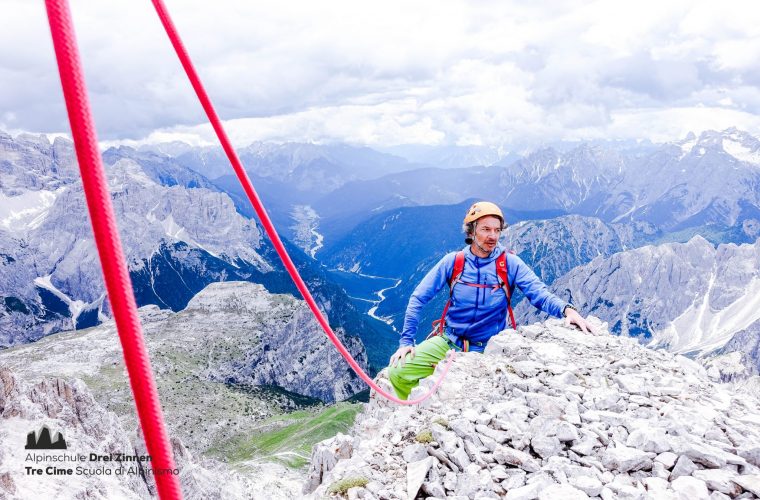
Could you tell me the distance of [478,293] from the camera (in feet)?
46.3

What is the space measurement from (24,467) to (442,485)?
30181mm

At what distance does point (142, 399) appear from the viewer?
300 centimetres

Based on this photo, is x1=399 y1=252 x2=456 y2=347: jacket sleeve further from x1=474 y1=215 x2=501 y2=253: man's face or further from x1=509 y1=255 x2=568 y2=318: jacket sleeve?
x1=509 y1=255 x2=568 y2=318: jacket sleeve

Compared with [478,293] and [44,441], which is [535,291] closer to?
[478,293]

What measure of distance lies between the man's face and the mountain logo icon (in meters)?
34.1

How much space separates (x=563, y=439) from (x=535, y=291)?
664cm

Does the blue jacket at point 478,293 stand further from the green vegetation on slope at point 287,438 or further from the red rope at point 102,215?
the green vegetation on slope at point 287,438

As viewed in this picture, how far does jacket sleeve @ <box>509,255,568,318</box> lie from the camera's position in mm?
13981

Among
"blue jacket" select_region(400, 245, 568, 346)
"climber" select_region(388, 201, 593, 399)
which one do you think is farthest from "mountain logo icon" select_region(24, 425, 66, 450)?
"blue jacket" select_region(400, 245, 568, 346)

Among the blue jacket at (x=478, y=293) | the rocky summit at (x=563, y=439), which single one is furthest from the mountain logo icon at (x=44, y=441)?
the blue jacket at (x=478, y=293)

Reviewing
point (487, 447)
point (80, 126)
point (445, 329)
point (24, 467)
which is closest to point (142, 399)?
point (80, 126)

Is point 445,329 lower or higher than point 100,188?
lower

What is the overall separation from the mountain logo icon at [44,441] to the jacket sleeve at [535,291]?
34369 millimetres

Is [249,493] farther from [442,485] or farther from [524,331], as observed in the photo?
[442,485]
